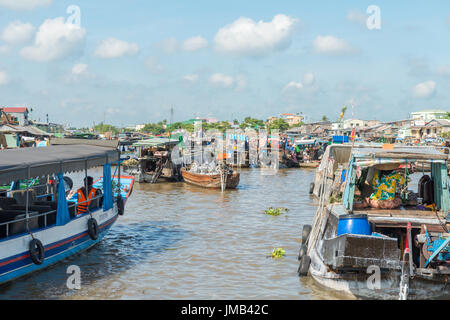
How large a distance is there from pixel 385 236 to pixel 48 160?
5997 millimetres

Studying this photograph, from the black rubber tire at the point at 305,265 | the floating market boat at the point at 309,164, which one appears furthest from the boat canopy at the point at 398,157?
the floating market boat at the point at 309,164

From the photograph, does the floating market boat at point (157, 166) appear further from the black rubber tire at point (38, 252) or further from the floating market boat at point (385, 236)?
the black rubber tire at point (38, 252)

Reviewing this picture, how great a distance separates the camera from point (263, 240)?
43.5 ft

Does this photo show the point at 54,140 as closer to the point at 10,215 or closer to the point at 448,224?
the point at 10,215

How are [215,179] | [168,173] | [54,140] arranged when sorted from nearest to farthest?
[54,140], [215,179], [168,173]

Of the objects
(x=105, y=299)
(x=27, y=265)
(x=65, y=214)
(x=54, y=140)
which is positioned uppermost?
(x=54, y=140)

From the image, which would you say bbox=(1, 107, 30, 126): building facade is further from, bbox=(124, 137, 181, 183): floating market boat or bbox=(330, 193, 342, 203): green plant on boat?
bbox=(330, 193, 342, 203): green plant on boat

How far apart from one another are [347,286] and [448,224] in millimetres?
2023

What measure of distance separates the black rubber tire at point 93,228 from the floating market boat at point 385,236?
4511 mm

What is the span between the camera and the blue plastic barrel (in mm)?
7738

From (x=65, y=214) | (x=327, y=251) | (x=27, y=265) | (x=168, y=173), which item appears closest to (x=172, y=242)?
(x=65, y=214)

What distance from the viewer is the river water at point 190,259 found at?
9.03m

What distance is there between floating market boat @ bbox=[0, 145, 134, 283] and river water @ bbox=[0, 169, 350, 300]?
0.56m

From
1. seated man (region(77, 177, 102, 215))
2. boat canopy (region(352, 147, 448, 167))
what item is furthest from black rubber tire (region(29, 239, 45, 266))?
boat canopy (region(352, 147, 448, 167))
